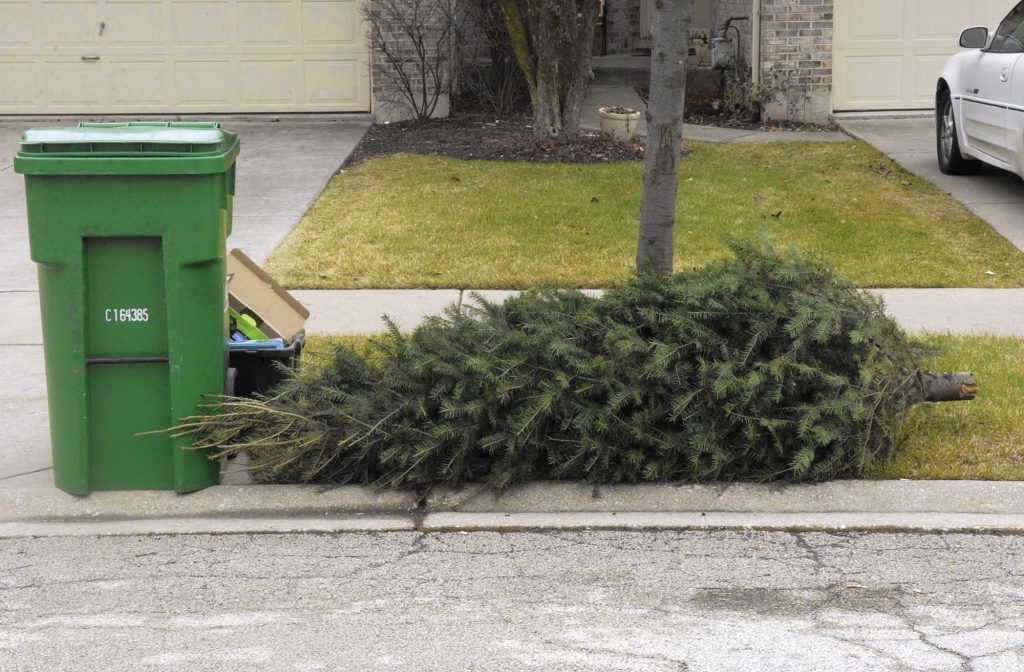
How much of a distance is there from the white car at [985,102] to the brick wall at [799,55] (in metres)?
2.91

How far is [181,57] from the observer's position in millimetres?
15469

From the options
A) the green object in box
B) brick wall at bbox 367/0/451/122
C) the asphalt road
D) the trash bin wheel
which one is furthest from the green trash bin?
brick wall at bbox 367/0/451/122

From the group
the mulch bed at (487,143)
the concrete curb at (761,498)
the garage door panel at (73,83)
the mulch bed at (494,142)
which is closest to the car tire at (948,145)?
the mulch bed at (494,142)

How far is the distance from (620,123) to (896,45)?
3756 mm

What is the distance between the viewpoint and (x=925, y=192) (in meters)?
11.2

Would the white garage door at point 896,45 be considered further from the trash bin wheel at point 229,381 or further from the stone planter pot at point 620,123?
the trash bin wheel at point 229,381

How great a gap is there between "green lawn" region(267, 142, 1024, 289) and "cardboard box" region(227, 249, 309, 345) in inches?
92.0

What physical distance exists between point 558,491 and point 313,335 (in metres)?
2.51

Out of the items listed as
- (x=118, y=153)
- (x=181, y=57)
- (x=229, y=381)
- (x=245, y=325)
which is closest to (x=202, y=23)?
(x=181, y=57)

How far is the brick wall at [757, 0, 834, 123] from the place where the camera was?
48.5 feet

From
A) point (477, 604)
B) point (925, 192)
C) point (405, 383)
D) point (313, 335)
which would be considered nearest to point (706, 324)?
point (405, 383)

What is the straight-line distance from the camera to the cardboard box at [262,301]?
600 cm

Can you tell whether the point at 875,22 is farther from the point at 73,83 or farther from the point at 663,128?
the point at 663,128

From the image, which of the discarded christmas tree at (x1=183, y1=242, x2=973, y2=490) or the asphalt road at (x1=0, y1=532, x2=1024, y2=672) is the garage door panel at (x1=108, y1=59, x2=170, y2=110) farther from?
the asphalt road at (x1=0, y1=532, x2=1024, y2=672)
